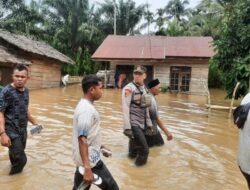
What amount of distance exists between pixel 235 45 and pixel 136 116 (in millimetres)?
9886

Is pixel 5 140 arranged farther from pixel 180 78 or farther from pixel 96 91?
pixel 180 78

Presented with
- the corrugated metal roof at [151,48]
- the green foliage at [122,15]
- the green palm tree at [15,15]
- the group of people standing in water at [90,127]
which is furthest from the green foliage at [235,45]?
the green foliage at [122,15]

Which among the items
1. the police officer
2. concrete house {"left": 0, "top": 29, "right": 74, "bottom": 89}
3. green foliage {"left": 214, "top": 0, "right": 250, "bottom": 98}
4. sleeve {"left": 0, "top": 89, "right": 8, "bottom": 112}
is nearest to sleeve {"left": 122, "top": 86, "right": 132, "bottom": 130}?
the police officer

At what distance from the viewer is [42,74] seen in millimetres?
24266

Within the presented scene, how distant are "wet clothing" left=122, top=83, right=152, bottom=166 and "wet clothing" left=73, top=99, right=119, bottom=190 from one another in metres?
2.26

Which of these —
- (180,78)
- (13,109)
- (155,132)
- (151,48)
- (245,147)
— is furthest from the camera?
(151,48)

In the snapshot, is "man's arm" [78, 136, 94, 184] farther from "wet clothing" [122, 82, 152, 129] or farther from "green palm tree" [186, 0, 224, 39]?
"green palm tree" [186, 0, 224, 39]

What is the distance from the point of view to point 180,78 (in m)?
27.0

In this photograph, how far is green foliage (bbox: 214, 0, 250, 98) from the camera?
14.0m

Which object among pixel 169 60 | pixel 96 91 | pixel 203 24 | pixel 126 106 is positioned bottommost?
pixel 126 106

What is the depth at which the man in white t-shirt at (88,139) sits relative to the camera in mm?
3471

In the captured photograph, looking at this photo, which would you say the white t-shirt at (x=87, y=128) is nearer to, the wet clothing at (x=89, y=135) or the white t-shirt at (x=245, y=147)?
the wet clothing at (x=89, y=135)

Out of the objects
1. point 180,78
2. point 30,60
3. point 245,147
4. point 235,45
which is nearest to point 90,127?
point 245,147

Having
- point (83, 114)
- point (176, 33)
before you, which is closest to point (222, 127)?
point (83, 114)
